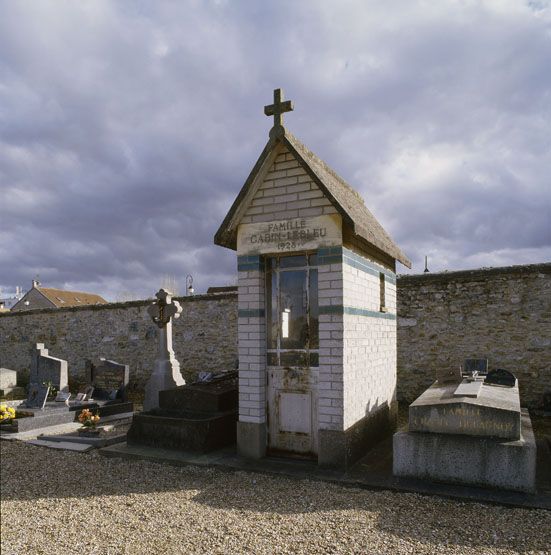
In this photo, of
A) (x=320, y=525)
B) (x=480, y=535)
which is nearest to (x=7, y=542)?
(x=320, y=525)

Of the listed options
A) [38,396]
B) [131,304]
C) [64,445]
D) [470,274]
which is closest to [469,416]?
[470,274]

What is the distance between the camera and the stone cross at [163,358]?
37.4ft

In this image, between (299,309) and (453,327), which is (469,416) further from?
(453,327)

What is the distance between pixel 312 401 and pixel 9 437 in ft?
20.4

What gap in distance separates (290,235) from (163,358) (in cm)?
611

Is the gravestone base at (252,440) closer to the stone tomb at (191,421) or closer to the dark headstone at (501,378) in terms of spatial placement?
the stone tomb at (191,421)

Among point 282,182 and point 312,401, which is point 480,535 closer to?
point 312,401

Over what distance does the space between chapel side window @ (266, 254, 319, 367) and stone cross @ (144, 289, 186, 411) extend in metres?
4.91

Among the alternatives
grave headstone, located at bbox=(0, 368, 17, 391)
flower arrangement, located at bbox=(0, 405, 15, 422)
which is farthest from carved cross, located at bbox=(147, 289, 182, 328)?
grave headstone, located at bbox=(0, 368, 17, 391)

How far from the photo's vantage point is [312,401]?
6906 mm

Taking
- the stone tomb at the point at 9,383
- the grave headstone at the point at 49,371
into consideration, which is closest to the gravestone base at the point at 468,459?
the grave headstone at the point at 49,371

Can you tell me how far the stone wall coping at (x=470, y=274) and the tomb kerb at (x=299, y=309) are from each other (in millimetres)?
4649

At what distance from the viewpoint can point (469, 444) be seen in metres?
5.76

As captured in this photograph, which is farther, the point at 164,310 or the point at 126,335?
the point at 126,335
